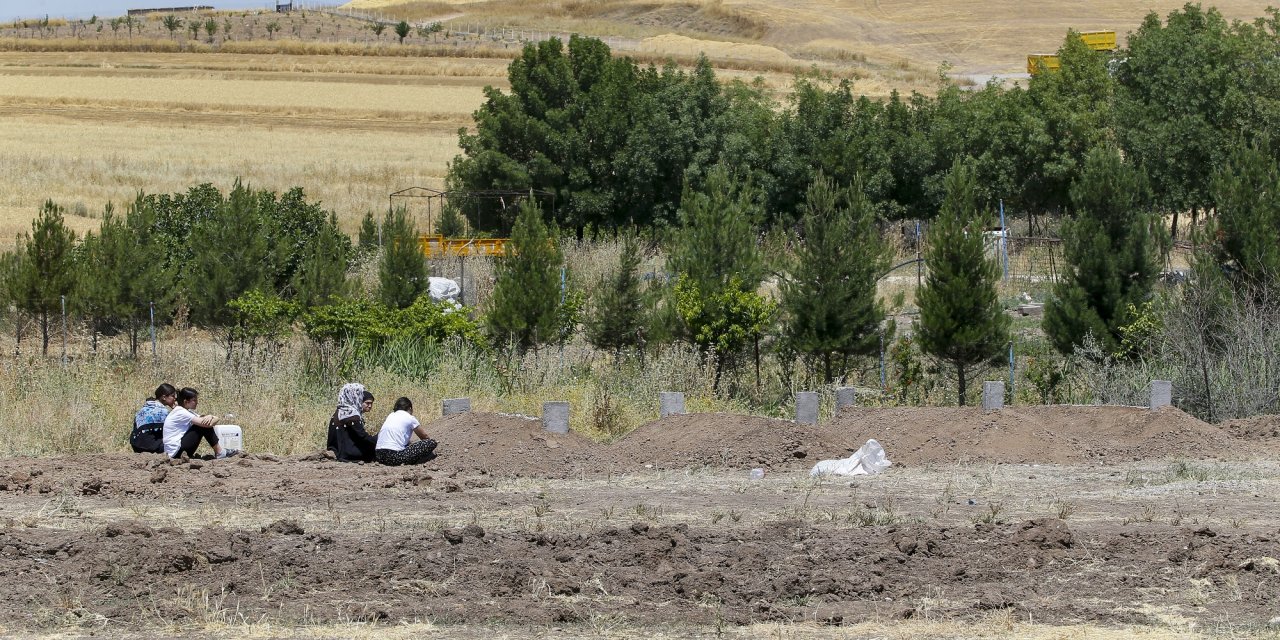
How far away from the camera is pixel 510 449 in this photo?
14977 millimetres

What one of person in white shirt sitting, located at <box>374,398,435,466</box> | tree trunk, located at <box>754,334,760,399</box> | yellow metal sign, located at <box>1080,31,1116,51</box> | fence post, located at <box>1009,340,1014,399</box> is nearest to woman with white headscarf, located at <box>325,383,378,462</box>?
person in white shirt sitting, located at <box>374,398,435,466</box>

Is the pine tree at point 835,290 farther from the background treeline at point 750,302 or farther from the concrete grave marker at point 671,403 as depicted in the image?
the concrete grave marker at point 671,403

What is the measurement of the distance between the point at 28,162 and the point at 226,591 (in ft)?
143

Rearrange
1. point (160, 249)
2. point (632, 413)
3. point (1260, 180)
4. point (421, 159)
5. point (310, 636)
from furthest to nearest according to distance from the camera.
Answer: point (421, 159) → point (160, 249) → point (1260, 180) → point (632, 413) → point (310, 636)

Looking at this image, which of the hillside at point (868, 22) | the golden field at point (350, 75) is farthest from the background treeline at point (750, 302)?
the hillside at point (868, 22)

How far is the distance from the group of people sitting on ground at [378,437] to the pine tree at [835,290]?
7325 millimetres

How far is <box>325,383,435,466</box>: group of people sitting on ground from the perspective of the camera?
14.6 meters

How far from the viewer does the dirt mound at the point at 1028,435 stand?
15.2 metres

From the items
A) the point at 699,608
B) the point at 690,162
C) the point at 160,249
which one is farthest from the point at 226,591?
the point at 690,162

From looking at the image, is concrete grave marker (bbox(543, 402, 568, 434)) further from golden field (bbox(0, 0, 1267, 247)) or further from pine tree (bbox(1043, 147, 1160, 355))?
golden field (bbox(0, 0, 1267, 247))

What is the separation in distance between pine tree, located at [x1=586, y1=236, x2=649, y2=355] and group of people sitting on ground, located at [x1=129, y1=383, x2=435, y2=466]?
6.95m

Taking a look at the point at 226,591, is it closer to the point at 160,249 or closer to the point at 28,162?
the point at 160,249

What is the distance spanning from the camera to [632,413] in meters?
18.2

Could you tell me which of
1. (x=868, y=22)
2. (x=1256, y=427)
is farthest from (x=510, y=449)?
(x=868, y=22)
